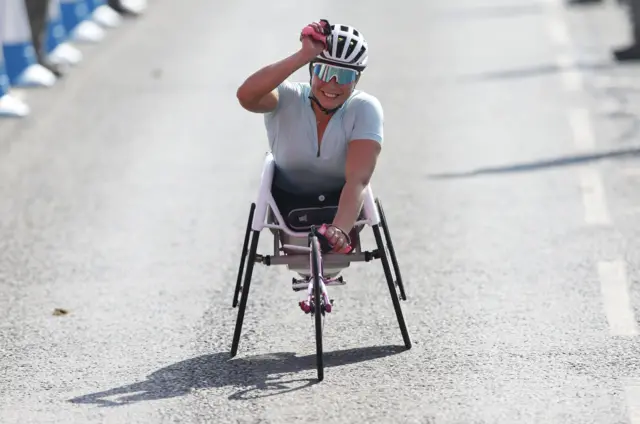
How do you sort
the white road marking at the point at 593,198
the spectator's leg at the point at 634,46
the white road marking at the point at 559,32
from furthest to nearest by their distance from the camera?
1. the white road marking at the point at 559,32
2. the spectator's leg at the point at 634,46
3. the white road marking at the point at 593,198

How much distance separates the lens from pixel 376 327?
8.60m

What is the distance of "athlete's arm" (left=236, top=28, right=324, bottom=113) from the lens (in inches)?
295

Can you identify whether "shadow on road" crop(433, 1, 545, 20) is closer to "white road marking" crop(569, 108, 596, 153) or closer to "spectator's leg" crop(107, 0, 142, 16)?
"spectator's leg" crop(107, 0, 142, 16)

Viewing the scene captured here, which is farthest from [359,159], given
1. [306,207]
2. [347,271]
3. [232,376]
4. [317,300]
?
[347,271]

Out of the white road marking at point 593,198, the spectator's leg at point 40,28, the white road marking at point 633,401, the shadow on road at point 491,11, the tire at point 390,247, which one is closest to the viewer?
the white road marking at point 633,401

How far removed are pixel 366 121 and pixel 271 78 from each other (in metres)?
0.56

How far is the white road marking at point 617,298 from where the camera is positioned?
8.40 metres

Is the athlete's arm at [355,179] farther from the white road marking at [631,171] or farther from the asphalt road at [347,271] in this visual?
the white road marking at [631,171]

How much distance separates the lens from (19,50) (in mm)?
17719

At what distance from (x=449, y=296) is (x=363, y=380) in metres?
1.80

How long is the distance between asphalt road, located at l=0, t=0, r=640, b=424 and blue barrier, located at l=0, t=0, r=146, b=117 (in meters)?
0.35

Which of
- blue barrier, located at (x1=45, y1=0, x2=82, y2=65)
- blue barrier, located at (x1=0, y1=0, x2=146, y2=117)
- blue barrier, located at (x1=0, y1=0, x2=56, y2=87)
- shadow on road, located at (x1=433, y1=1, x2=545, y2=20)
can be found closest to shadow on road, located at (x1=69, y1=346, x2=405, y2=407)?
blue barrier, located at (x1=0, y1=0, x2=146, y2=117)

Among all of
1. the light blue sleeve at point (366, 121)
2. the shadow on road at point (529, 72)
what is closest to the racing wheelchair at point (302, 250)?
the light blue sleeve at point (366, 121)

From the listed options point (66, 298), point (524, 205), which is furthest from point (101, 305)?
point (524, 205)
